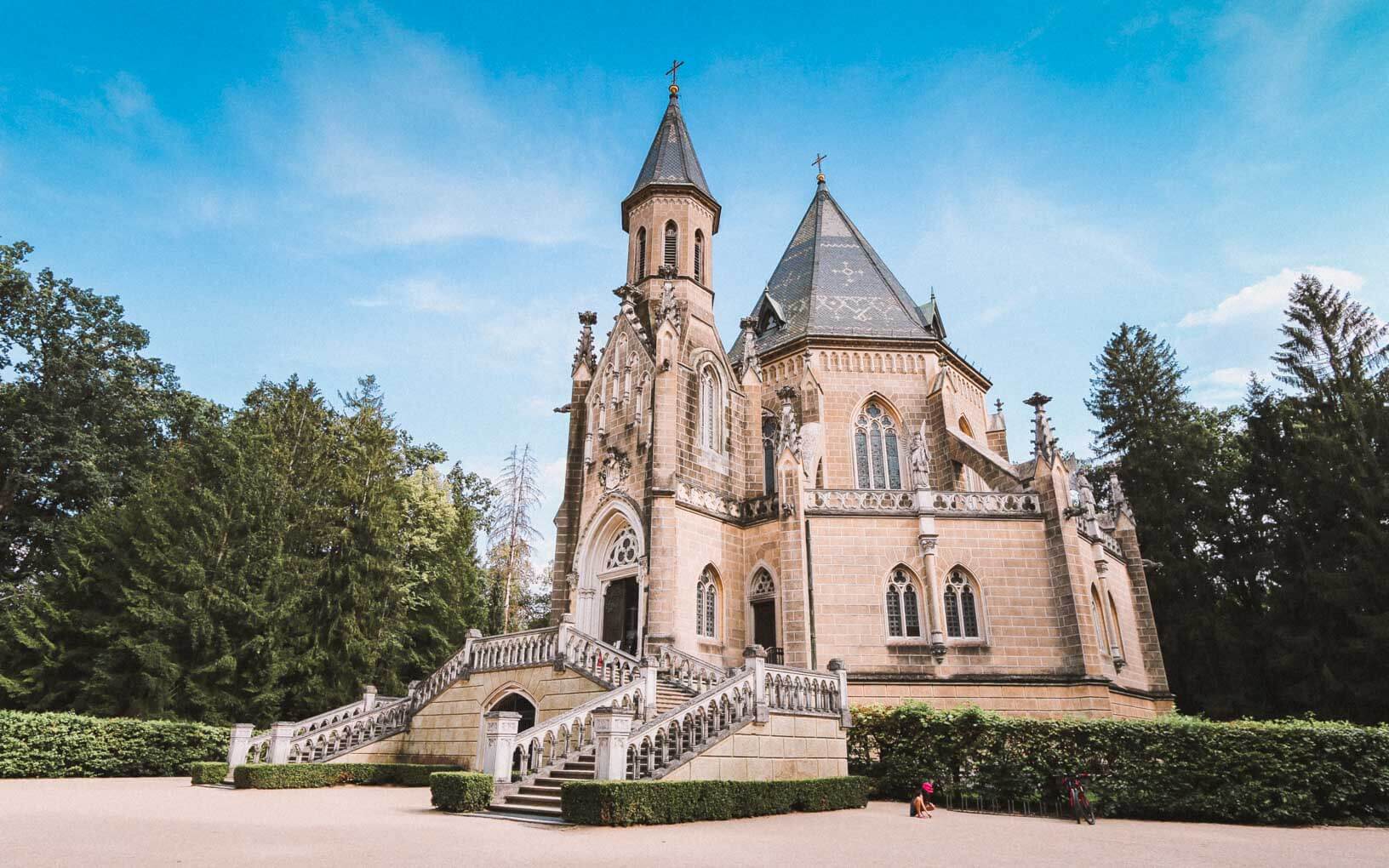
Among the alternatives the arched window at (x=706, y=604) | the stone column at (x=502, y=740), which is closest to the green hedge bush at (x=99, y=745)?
the arched window at (x=706, y=604)

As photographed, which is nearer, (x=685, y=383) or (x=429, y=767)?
(x=429, y=767)

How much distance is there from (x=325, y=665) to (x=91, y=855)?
21026 mm

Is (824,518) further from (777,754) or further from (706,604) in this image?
(777,754)

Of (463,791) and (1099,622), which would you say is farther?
(1099,622)

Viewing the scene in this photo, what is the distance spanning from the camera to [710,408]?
964 inches

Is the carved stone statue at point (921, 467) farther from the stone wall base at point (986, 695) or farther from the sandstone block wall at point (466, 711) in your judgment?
the sandstone block wall at point (466, 711)

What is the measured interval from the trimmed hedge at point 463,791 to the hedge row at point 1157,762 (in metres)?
8.93

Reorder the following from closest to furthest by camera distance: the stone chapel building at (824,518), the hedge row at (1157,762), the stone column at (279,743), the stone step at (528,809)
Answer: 1. the stone step at (528,809)
2. the hedge row at (1157,762)
3. the stone column at (279,743)
4. the stone chapel building at (824,518)

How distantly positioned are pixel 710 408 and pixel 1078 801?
14570mm

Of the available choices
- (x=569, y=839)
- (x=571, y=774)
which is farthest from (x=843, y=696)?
(x=569, y=839)

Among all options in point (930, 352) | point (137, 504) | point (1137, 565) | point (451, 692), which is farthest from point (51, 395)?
point (1137, 565)

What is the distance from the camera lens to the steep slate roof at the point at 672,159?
2827 cm

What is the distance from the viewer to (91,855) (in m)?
7.53

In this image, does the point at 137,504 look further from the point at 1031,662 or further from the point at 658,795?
the point at 1031,662
